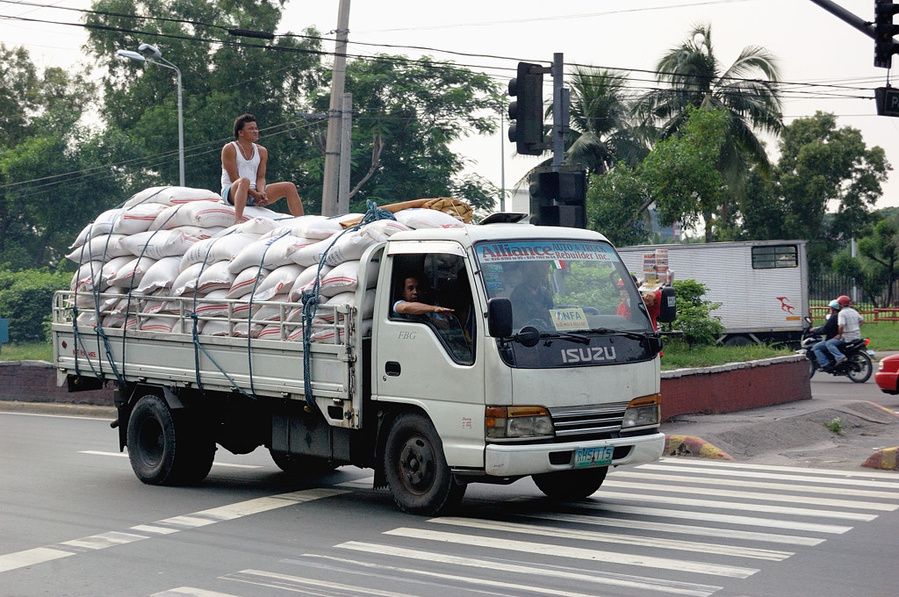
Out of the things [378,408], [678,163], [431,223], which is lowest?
[378,408]

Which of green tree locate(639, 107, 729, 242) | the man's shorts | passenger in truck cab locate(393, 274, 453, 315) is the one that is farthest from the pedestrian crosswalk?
green tree locate(639, 107, 729, 242)

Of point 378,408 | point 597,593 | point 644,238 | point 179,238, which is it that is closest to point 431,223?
A: point 378,408

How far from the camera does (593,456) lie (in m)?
8.10

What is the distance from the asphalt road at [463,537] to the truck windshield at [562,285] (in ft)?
5.08

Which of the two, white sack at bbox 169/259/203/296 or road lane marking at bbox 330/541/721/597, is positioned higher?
white sack at bbox 169/259/203/296

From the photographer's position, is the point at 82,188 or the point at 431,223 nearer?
the point at 431,223

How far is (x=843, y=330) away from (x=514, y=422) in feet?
51.8

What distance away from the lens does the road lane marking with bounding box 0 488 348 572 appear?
7539 millimetres

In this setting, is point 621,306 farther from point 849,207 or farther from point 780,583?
point 849,207

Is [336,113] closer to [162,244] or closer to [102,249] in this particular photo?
[102,249]

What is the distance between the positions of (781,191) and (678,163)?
19.4 m

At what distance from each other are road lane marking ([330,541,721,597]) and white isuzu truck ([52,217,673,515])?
92cm

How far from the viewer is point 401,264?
28.7 ft

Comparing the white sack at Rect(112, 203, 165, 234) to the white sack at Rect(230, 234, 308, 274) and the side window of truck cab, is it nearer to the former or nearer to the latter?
the white sack at Rect(230, 234, 308, 274)
